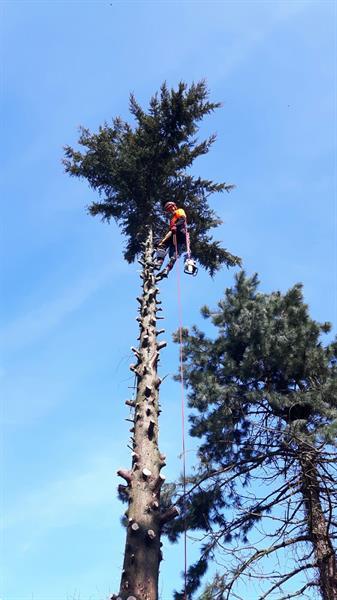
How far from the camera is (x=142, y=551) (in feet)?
14.3

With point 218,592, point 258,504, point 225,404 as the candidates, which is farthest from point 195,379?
point 218,592

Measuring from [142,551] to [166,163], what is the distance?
7.14 m

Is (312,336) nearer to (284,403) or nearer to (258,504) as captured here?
(284,403)

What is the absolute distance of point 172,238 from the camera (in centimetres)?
891

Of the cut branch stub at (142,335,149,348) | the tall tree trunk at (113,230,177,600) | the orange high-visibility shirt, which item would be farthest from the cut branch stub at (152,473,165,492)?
the orange high-visibility shirt

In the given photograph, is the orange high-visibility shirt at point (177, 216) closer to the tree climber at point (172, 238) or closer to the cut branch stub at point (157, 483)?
the tree climber at point (172, 238)

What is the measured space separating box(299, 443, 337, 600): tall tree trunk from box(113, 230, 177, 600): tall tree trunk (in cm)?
193

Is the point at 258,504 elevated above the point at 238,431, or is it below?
below

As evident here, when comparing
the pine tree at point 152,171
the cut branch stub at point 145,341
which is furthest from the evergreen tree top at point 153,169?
the cut branch stub at point 145,341

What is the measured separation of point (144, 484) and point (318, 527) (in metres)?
3.00

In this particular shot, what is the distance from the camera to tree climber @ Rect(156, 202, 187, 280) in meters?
8.51

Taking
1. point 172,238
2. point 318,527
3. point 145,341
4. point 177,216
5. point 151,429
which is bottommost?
point 318,527

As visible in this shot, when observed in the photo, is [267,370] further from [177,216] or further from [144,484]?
[144,484]

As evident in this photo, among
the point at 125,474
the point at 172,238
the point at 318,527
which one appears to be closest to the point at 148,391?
the point at 125,474
